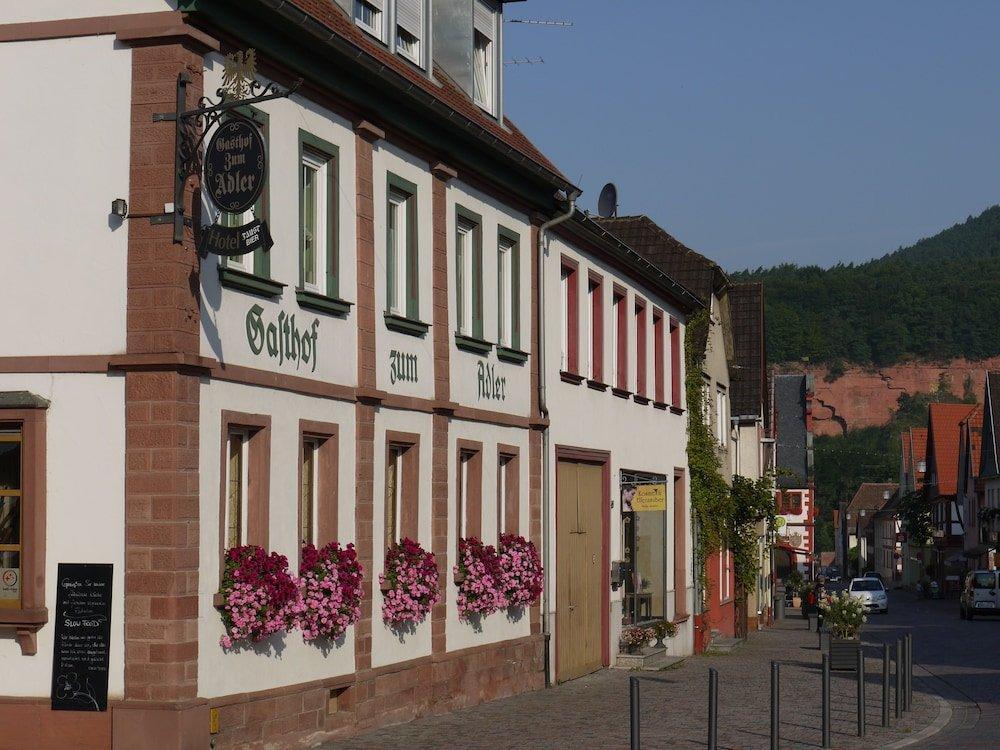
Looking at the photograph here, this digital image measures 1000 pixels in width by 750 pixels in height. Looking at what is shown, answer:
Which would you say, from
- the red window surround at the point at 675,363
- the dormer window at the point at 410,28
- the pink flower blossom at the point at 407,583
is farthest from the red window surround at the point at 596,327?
the pink flower blossom at the point at 407,583

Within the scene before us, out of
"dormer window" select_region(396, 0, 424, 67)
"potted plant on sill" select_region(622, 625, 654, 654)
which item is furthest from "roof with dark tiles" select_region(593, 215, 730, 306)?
"dormer window" select_region(396, 0, 424, 67)

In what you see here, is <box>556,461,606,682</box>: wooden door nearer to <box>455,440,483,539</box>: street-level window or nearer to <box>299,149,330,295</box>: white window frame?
<box>455,440,483,539</box>: street-level window

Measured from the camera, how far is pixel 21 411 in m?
13.2

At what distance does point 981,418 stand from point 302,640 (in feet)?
308

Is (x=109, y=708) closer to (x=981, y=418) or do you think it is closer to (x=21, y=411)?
(x=21, y=411)

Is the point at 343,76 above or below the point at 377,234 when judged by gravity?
above

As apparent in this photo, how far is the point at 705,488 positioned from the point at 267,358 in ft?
68.0

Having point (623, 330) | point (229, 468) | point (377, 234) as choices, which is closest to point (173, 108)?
point (229, 468)

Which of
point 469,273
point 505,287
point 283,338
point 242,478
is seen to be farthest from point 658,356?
point 242,478

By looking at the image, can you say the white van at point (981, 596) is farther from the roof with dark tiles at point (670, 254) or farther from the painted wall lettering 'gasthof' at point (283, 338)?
the painted wall lettering 'gasthof' at point (283, 338)

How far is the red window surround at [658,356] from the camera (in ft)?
103

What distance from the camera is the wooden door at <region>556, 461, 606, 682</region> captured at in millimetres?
24281

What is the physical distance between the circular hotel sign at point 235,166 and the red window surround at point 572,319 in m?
12.6

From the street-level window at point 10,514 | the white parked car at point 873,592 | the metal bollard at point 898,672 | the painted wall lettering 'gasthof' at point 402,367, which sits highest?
the painted wall lettering 'gasthof' at point 402,367
